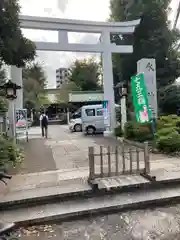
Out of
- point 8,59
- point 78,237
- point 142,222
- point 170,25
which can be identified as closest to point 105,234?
point 78,237

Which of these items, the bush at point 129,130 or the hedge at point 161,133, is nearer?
the hedge at point 161,133

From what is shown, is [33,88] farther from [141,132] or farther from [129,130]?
[141,132]

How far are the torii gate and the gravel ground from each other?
871cm

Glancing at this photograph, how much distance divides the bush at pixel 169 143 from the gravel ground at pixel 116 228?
3.72 meters

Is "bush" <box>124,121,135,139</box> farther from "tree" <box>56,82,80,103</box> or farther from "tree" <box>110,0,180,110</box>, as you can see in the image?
"tree" <box>56,82,80,103</box>

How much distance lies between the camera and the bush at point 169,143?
712cm

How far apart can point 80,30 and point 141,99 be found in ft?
17.9

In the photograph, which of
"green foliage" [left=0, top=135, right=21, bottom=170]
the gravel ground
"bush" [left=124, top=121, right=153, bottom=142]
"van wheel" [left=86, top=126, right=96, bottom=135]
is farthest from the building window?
the gravel ground

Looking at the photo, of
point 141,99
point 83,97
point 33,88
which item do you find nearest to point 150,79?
point 141,99

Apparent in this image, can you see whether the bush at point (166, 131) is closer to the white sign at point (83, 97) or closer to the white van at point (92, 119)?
the white van at point (92, 119)

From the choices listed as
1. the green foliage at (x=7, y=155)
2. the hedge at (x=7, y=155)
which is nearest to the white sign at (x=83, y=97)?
the hedge at (x=7, y=155)

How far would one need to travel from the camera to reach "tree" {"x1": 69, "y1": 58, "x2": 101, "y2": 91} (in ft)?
103

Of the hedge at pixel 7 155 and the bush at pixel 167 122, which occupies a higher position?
the bush at pixel 167 122

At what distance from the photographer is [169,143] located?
7.14 meters
